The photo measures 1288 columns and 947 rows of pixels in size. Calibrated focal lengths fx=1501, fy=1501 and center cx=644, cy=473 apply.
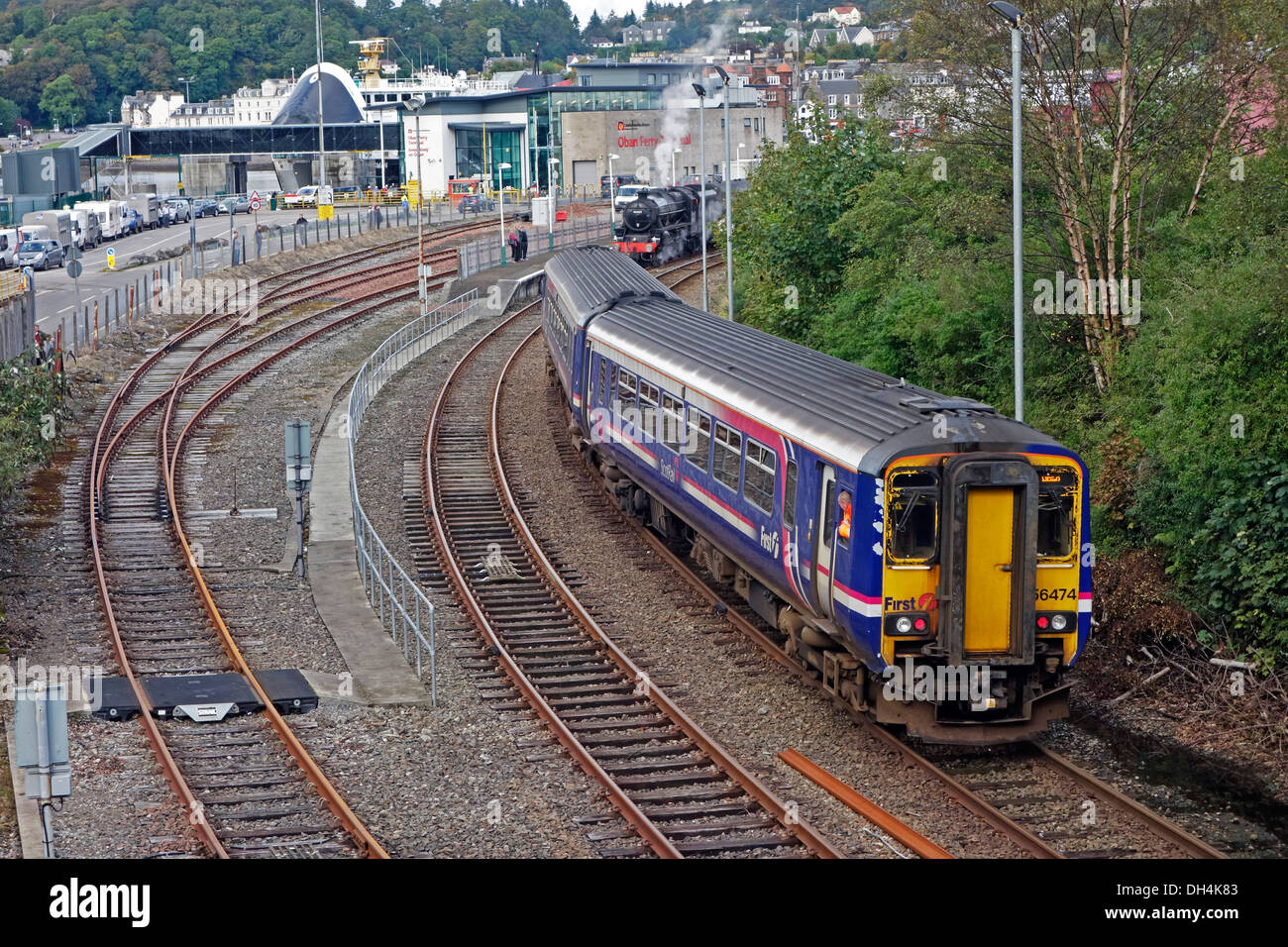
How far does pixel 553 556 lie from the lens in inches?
821

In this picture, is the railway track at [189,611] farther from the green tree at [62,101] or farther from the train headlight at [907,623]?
the green tree at [62,101]

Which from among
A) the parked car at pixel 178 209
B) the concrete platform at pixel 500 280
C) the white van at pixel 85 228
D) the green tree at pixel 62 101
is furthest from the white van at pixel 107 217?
the green tree at pixel 62 101

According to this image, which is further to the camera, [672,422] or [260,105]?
[260,105]

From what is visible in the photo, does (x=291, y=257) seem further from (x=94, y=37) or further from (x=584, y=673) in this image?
(x=94, y=37)

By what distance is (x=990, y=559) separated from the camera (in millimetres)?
12750

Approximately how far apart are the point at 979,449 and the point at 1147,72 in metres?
9.72

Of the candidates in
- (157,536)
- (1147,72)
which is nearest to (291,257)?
(157,536)

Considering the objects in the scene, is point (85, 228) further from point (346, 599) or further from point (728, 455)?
point (728, 455)

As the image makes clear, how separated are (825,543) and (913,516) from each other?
110 centimetres

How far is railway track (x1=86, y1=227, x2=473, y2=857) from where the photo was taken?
482 inches

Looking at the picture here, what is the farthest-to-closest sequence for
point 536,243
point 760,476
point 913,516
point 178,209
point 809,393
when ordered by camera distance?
point 178,209
point 536,243
point 760,476
point 809,393
point 913,516

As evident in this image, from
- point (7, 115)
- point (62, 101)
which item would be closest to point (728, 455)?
point (62, 101)

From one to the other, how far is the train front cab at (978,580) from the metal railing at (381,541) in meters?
5.18

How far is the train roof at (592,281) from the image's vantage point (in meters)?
24.9
